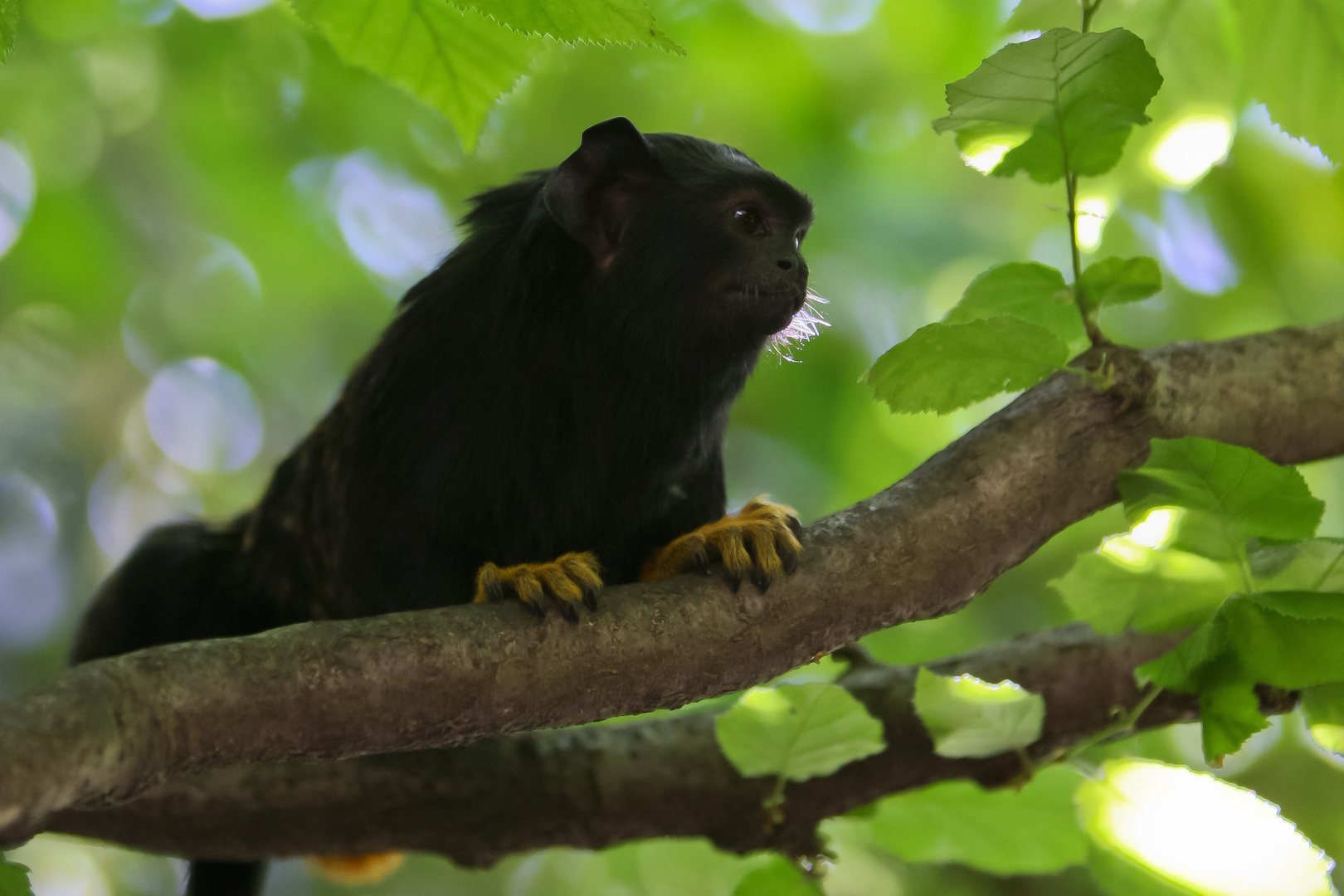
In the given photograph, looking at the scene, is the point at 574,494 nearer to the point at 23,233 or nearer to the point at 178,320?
the point at 23,233

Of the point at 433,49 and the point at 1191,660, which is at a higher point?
the point at 433,49

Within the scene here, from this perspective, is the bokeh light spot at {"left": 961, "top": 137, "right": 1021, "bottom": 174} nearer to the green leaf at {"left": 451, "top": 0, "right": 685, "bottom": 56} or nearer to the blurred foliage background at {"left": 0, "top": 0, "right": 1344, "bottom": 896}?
the green leaf at {"left": 451, "top": 0, "right": 685, "bottom": 56}

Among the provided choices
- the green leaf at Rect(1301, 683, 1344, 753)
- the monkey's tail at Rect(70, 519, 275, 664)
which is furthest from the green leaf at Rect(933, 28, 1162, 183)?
the monkey's tail at Rect(70, 519, 275, 664)

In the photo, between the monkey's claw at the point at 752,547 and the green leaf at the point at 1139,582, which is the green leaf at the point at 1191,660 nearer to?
the green leaf at the point at 1139,582

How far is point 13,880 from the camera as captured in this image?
108 centimetres

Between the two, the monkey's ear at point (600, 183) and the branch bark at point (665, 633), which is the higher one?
the monkey's ear at point (600, 183)

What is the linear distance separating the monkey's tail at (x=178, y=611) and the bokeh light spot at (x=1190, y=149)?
7.23 ft

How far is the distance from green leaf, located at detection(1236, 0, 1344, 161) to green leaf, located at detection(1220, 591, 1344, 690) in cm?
57

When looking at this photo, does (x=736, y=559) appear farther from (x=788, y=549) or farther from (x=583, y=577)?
(x=583, y=577)

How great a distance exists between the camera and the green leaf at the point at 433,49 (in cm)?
123

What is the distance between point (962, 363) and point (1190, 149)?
66 cm

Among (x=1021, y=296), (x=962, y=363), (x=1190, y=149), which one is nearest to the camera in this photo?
(x=962, y=363)

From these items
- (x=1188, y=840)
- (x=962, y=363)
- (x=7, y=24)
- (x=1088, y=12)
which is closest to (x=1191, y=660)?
(x=1188, y=840)

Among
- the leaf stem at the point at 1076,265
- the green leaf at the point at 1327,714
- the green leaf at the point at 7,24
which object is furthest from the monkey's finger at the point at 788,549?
the green leaf at the point at 7,24
